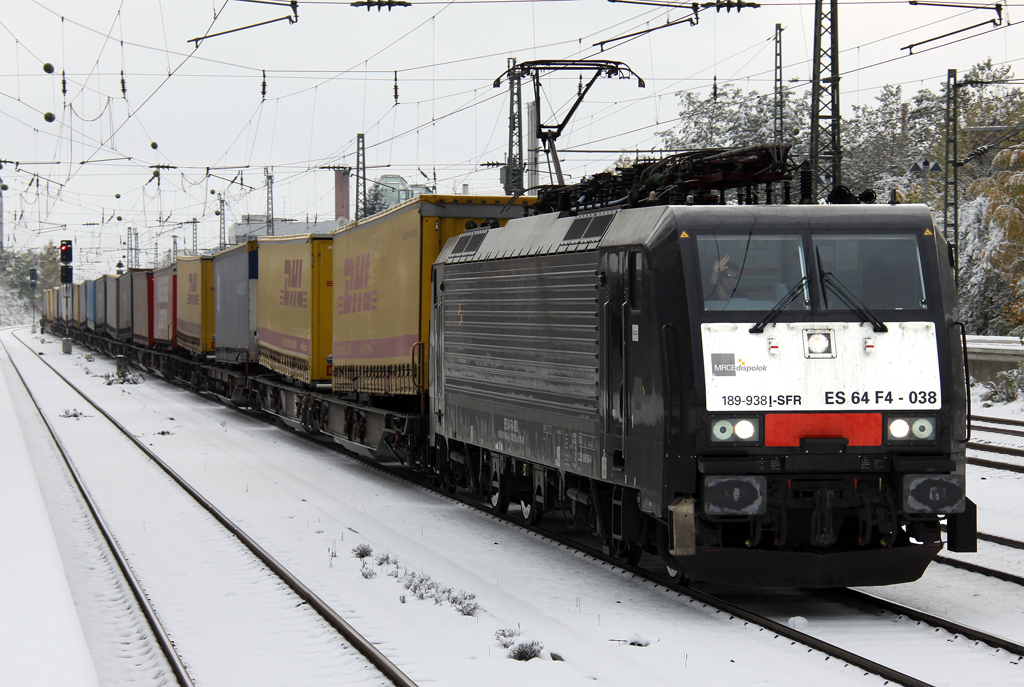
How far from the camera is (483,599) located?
9023 mm

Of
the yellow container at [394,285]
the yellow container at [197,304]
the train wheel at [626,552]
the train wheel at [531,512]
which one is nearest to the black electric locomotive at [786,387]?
the train wheel at [626,552]

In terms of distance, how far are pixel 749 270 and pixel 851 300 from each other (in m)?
0.76

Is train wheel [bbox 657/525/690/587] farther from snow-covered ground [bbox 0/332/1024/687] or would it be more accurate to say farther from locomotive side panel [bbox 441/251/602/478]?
locomotive side panel [bbox 441/251/602/478]

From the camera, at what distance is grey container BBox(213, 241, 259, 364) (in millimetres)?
25047

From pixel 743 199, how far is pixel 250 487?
8589mm

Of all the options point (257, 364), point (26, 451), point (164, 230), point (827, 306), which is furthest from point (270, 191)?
point (827, 306)

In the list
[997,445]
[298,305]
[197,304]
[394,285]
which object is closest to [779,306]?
[394,285]

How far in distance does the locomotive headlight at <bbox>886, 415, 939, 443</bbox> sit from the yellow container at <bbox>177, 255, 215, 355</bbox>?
24997 millimetres

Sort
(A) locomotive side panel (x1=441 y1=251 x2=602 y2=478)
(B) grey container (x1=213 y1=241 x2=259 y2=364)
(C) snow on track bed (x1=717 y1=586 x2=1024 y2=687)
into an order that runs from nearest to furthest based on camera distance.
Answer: (C) snow on track bed (x1=717 y1=586 x2=1024 y2=687) → (A) locomotive side panel (x1=441 y1=251 x2=602 y2=478) → (B) grey container (x1=213 y1=241 x2=259 y2=364)

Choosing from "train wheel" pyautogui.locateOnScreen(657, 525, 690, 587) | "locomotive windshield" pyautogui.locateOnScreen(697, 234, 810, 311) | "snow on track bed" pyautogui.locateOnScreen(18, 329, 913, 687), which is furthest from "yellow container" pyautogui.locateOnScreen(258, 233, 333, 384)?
"locomotive windshield" pyautogui.locateOnScreen(697, 234, 810, 311)

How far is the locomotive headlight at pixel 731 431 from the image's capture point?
26.1 feet

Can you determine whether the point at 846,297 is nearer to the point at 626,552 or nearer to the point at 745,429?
the point at 745,429

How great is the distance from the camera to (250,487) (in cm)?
1577

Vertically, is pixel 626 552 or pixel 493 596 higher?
pixel 626 552
